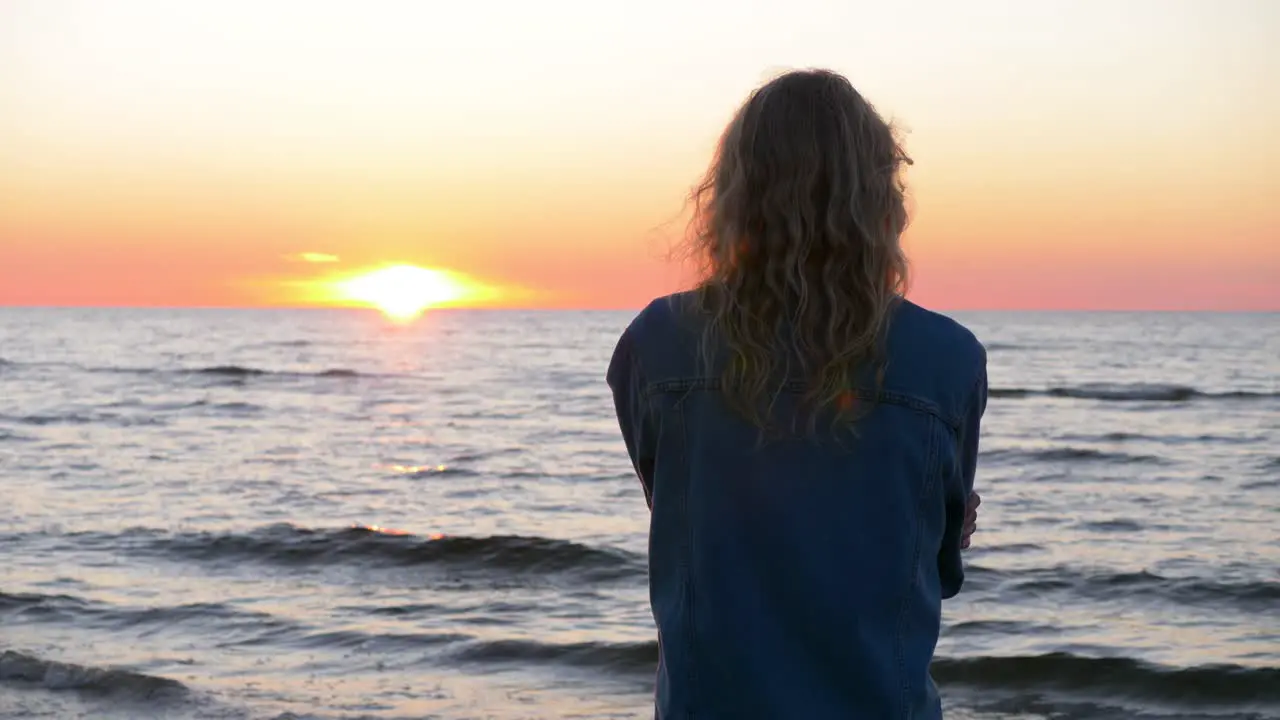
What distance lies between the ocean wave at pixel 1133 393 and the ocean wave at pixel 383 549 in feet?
61.3

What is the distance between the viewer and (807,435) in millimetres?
1464

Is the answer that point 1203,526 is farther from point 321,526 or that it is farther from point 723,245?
point 723,245

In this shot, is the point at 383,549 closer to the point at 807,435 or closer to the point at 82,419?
the point at 807,435

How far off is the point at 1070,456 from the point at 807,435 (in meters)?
15.9

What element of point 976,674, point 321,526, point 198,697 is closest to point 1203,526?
point 976,674

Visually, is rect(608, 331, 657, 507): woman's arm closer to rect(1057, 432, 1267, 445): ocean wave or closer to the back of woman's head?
the back of woman's head

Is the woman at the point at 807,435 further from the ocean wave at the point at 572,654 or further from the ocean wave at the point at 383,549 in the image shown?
the ocean wave at the point at 383,549

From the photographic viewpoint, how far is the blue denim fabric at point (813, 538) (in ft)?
4.85

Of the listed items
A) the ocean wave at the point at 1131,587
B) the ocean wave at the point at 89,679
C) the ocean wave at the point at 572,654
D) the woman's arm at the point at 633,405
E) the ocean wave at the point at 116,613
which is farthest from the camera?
the ocean wave at the point at 1131,587

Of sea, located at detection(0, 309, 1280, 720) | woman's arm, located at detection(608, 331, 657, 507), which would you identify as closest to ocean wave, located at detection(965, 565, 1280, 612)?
sea, located at detection(0, 309, 1280, 720)

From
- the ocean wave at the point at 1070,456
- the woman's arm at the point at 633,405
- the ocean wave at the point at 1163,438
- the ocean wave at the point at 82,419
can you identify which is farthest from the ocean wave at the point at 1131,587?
the ocean wave at the point at 82,419

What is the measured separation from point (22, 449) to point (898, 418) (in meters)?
17.3

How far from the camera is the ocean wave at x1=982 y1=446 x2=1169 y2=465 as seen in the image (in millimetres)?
15883

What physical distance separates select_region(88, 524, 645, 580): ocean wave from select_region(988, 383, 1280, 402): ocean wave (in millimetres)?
18693
